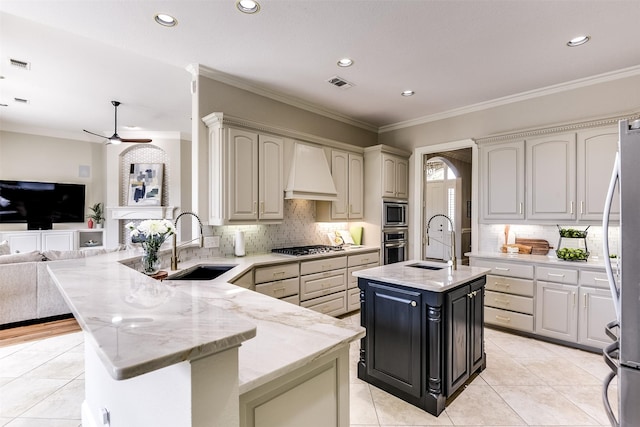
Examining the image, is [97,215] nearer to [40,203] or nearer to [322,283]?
[40,203]

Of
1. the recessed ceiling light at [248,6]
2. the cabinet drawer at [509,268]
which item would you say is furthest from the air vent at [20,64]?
the cabinet drawer at [509,268]

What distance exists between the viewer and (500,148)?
3.93 m

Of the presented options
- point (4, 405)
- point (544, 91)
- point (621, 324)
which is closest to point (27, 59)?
point (4, 405)

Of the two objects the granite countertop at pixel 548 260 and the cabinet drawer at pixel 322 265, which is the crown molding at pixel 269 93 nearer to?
the cabinet drawer at pixel 322 265

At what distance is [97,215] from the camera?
699 centimetres

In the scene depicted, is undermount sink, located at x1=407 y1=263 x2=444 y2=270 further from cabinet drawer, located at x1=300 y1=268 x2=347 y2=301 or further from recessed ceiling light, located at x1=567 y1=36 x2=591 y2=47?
recessed ceiling light, located at x1=567 y1=36 x2=591 y2=47

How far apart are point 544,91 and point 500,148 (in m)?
0.84

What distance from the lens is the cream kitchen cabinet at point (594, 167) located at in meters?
3.21

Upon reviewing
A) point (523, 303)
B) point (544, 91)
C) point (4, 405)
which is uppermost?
point (544, 91)

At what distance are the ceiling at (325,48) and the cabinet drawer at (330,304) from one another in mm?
2613

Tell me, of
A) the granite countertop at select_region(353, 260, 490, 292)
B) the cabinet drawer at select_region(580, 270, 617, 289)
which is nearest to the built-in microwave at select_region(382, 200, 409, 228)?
the granite countertop at select_region(353, 260, 490, 292)

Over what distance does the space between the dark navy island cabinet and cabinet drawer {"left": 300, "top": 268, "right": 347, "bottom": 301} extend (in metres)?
1.25

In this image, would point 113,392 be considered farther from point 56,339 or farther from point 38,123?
point 38,123

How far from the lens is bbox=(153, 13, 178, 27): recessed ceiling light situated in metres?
Result: 2.45
